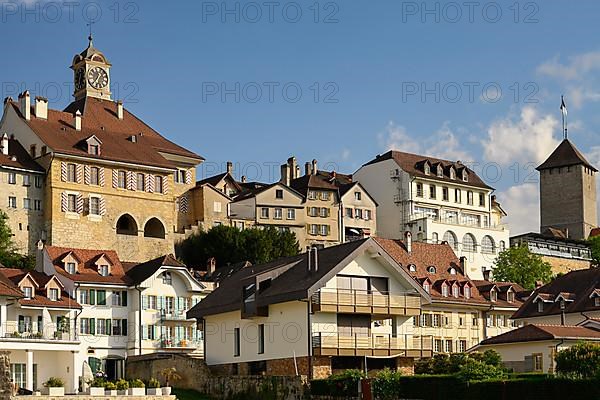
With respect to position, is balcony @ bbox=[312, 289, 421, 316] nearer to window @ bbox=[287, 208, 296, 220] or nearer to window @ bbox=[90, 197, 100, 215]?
window @ bbox=[90, 197, 100, 215]

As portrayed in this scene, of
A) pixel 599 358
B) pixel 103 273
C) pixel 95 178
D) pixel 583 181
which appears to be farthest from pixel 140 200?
pixel 583 181

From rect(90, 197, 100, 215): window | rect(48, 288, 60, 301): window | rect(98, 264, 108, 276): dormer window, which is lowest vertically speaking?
rect(48, 288, 60, 301): window

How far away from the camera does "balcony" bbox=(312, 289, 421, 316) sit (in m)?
50.5

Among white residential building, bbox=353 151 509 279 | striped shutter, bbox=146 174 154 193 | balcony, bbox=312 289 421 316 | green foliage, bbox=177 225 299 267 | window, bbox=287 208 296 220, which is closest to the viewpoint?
balcony, bbox=312 289 421 316

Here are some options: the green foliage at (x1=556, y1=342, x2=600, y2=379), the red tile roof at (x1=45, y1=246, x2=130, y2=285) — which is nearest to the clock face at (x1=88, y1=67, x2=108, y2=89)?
the red tile roof at (x1=45, y1=246, x2=130, y2=285)

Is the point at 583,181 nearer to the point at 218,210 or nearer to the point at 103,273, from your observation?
the point at 218,210

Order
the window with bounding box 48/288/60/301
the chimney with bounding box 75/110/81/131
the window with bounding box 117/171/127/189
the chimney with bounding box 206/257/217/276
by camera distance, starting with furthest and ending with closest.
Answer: the chimney with bounding box 75/110/81/131 → the window with bounding box 117/171/127/189 → the chimney with bounding box 206/257/217/276 → the window with bounding box 48/288/60/301

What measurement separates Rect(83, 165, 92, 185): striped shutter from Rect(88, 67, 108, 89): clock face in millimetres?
24880

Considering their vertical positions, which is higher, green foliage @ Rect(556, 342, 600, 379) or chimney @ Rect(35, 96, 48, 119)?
chimney @ Rect(35, 96, 48, 119)

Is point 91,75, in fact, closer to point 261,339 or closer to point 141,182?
point 141,182

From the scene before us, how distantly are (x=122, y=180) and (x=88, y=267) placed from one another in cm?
2459

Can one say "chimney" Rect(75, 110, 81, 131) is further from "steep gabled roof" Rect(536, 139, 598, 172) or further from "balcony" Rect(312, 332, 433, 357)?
"steep gabled roof" Rect(536, 139, 598, 172)

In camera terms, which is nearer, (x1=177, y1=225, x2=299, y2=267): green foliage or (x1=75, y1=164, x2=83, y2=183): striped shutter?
(x1=75, y1=164, x2=83, y2=183): striped shutter

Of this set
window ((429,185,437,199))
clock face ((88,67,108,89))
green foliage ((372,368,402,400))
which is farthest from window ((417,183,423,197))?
green foliage ((372,368,402,400))
